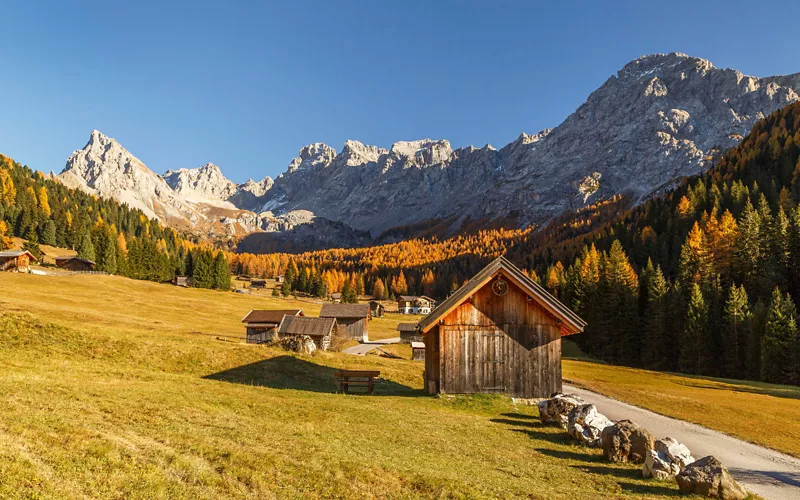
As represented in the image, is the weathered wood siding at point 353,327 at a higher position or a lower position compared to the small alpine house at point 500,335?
lower

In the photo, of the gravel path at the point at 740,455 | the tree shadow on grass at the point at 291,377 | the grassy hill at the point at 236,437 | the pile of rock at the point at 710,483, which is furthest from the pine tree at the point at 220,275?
the pile of rock at the point at 710,483

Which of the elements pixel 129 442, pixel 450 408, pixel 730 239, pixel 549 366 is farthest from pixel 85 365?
pixel 730 239

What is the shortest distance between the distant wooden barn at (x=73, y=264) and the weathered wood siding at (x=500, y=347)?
149 meters

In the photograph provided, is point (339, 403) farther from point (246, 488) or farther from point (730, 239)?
point (730, 239)

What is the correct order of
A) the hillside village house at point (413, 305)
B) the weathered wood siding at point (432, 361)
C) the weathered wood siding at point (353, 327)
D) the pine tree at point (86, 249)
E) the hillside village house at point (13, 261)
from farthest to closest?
the hillside village house at point (413, 305) < the pine tree at point (86, 249) < the hillside village house at point (13, 261) < the weathered wood siding at point (353, 327) < the weathered wood siding at point (432, 361)

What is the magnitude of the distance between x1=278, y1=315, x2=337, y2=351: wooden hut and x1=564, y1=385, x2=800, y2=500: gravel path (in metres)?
50.0

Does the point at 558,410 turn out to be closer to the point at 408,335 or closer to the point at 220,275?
the point at 408,335

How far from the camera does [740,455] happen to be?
18859 mm

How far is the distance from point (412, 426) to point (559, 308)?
13621 millimetres

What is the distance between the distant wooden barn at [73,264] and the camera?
13825cm

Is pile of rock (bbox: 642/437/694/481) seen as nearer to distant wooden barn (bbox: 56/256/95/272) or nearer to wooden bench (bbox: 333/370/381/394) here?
wooden bench (bbox: 333/370/381/394)

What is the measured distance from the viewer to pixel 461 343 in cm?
2848

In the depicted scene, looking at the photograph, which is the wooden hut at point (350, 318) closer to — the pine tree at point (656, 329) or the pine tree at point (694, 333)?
the pine tree at point (656, 329)

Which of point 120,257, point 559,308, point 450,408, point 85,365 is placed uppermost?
point 120,257
